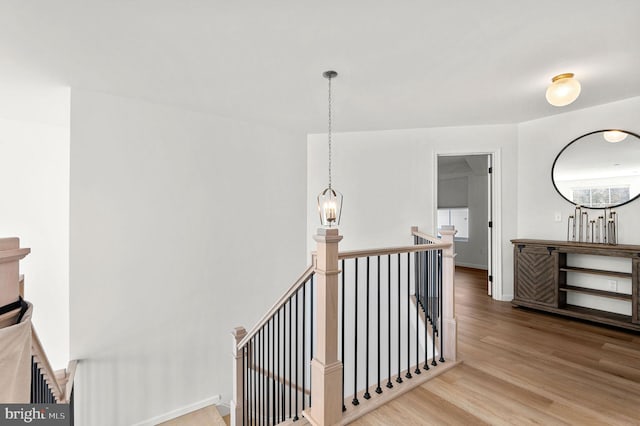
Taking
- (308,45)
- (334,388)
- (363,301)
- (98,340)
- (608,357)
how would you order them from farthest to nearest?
(363,301), (98,340), (608,357), (308,45), (334,388)

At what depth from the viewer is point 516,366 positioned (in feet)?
7.45

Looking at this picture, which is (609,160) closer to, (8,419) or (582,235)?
(582,235)

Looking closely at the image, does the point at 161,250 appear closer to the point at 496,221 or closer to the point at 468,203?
the point at 496,221

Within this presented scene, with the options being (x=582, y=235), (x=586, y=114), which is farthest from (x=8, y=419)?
(x=586, y=114)

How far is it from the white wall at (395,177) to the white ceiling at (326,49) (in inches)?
33.5

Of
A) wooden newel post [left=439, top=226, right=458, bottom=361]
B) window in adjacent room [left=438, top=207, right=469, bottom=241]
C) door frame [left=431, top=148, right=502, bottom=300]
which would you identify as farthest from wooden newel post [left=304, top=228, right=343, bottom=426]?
window in adjacent room [left=438, top=207, right=469, bottom=241]

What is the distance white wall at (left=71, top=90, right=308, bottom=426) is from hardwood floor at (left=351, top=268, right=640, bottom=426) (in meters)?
2.52

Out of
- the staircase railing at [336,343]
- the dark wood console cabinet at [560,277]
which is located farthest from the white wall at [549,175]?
the staircase railing at [336,343]

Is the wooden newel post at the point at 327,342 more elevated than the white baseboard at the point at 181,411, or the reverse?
the wooden newel post at the point at 327,342

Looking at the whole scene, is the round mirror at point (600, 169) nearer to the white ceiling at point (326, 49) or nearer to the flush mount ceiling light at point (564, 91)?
the white ceiling at point (326, 49)

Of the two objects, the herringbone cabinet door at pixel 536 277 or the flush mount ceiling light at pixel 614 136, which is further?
the herringbone cabinet door at pixel 536 277

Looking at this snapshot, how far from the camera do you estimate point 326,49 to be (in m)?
2.21

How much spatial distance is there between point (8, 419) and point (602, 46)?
11.9 feet

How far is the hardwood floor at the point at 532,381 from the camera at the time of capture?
1721 mm
